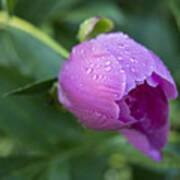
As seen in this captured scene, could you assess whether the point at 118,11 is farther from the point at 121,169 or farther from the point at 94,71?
the point at 94,71

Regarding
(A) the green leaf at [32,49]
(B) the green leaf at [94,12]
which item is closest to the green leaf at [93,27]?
(A) the green leaf at [32,49]

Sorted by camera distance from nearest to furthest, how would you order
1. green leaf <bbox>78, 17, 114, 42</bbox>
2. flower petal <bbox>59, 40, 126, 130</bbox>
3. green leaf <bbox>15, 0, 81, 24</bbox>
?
flower petal <bbox>59, 40, 126, 130</bbox>, green leaf <bbox>78, 17, 114, 42</bbox>, green leaf <bbox>15, 0, 81, 24</bbox>

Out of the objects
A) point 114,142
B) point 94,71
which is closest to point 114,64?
point 94,71

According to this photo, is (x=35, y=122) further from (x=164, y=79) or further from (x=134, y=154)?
(x=164, y=79)

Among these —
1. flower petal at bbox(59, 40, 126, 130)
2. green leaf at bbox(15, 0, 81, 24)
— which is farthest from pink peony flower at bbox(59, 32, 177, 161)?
green leaf at bbox(15, 0, 81, 24)

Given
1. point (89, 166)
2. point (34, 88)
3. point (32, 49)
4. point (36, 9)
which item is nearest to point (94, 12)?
point (36, 9)

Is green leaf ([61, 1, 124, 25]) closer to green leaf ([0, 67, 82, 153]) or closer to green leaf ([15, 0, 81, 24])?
green leaf ([15, 0, 81, 24])

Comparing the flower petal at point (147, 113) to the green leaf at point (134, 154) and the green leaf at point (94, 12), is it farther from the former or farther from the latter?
the green leaf at point (94, 12)
